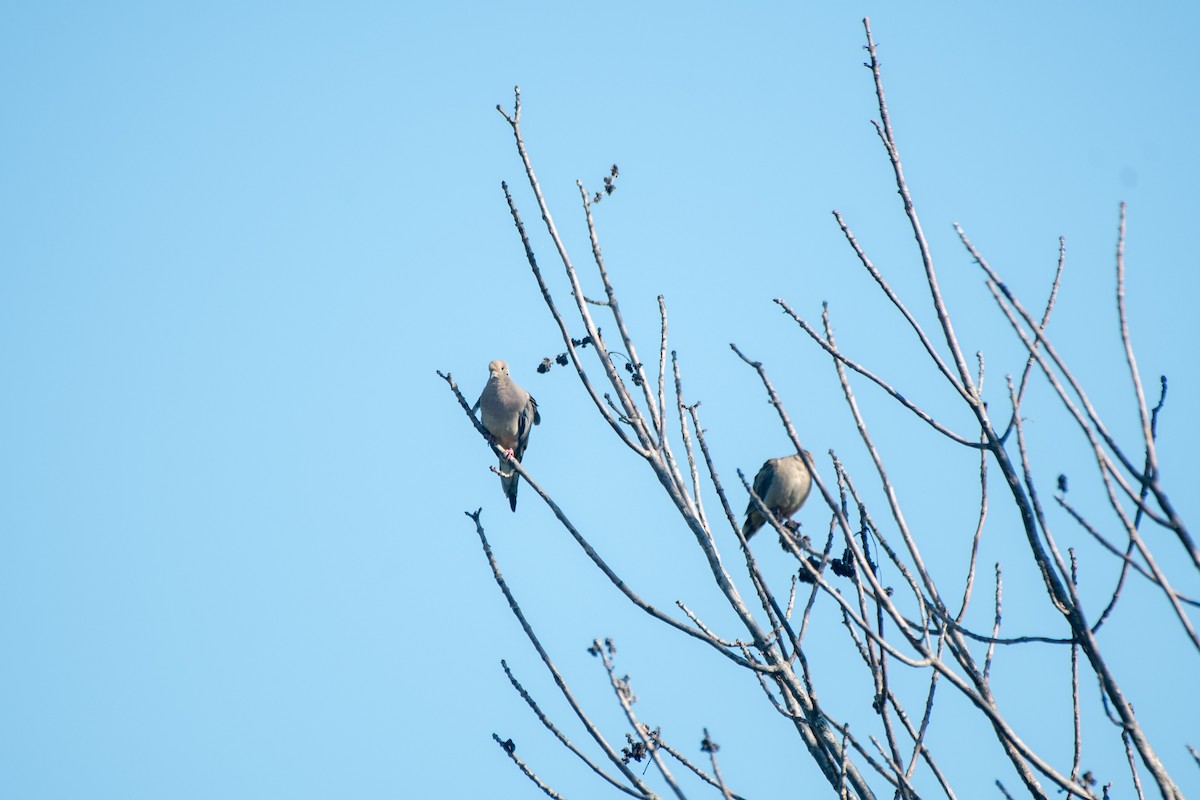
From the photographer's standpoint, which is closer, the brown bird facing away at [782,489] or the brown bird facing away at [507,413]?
the brown bird facing away at [782,489]

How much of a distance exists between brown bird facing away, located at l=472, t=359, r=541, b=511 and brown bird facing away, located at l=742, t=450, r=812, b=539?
2146mm

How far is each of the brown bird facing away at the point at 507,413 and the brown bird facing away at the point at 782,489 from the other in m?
2.15

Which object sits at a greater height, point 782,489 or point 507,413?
point 507,413

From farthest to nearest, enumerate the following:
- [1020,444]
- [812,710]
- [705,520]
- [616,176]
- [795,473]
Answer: [795,473] < [616,176] < [705,520] < [812,710] < [1020,444]

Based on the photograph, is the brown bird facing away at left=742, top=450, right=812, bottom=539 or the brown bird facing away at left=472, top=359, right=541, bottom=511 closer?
the brown bird facing away at left=742, top=450, right=812, bottom=539

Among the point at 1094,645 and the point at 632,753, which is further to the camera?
the point at 632,753

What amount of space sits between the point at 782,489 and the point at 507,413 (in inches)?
100

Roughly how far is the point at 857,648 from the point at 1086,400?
1.36 meters

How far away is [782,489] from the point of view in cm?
891

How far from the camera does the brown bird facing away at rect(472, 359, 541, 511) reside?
33.9 ft

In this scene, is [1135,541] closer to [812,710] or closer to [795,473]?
[812,710]

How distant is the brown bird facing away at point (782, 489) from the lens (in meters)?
8.92

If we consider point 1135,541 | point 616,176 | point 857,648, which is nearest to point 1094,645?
point 1135,541

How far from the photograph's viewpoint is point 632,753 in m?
4.16
